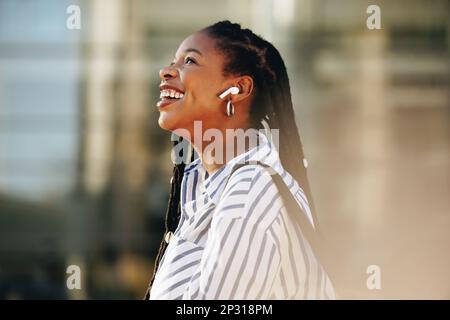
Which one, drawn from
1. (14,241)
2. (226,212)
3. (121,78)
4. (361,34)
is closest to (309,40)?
(361,34)

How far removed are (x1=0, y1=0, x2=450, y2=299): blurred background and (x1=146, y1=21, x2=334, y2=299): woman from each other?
4.65 feet

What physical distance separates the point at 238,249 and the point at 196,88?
390 millimetres

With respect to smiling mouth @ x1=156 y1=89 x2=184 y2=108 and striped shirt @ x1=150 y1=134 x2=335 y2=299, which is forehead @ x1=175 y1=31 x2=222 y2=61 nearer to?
smiling mouth @ x1=156 y1=89 x2=184 y2=108

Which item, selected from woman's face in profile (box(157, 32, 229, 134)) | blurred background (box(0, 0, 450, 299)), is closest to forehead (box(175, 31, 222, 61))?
woman's face in profile (box(157, 32, 229, 134))

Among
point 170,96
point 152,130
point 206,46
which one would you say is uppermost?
point 206,46

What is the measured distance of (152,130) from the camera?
3.82 meters

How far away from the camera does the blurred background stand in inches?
128

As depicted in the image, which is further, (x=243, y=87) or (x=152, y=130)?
(x=152, y=130)

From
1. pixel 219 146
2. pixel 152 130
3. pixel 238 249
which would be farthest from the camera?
pixel 152 130

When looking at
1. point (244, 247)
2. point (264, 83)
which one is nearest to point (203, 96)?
point (264, 83)

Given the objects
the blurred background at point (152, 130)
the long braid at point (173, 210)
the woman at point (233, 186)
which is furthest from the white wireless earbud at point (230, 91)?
the blurred background at point (152, 130)

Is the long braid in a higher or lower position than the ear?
lower

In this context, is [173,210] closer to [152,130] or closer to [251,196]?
[251,196]

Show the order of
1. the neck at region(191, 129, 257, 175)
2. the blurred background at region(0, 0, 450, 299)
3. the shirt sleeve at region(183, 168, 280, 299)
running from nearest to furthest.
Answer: the shirt sleeve at region(183, 168, 280, 299)
the neck at region(191, 129, 257, 175)
the blurred background at region(0, 0, 450, 299)
